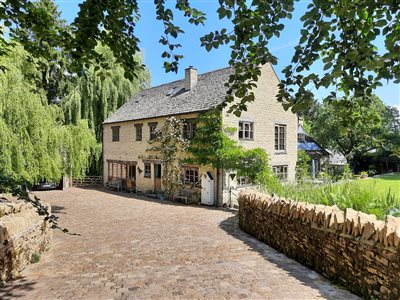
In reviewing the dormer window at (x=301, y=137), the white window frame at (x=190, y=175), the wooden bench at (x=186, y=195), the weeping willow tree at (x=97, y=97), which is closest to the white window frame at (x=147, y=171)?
the white window frame at (x=190, y=175)

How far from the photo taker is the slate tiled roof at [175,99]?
19.3m

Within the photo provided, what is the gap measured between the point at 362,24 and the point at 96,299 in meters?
5.72

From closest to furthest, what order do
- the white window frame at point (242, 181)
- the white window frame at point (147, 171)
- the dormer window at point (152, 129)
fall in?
the white window frame at point (242, 181) → the dormer window at point (152, 129) → the white window frame at point (147, 171)

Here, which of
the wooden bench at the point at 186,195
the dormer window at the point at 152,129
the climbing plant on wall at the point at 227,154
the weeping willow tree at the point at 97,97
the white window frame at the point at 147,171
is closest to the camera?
the climbing plant on wall at the point at 227,154

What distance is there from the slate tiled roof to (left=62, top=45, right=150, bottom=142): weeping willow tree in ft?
4.60

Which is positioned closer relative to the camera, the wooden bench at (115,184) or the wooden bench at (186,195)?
the wooden bench at (186,195)

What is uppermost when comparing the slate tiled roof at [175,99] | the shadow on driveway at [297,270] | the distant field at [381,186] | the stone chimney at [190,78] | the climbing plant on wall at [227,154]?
the stone chimney at [190,78]

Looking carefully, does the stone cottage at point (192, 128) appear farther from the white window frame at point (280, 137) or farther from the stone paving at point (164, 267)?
the stone paving at point (164, 267)

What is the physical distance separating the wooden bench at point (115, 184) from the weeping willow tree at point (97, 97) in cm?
512

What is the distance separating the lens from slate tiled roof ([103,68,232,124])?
63.4 feet

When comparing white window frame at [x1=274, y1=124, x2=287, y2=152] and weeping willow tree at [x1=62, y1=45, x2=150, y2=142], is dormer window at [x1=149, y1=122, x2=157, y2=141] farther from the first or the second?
white window frame at [x1=274, y1=124, x2=287, y2=152]

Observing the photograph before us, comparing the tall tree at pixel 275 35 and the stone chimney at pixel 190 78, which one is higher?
the stone chimney at pixel 190 78

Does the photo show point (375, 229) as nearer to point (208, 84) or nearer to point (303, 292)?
point (303, 292)

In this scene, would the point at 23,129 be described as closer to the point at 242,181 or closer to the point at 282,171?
the point at 242,181
